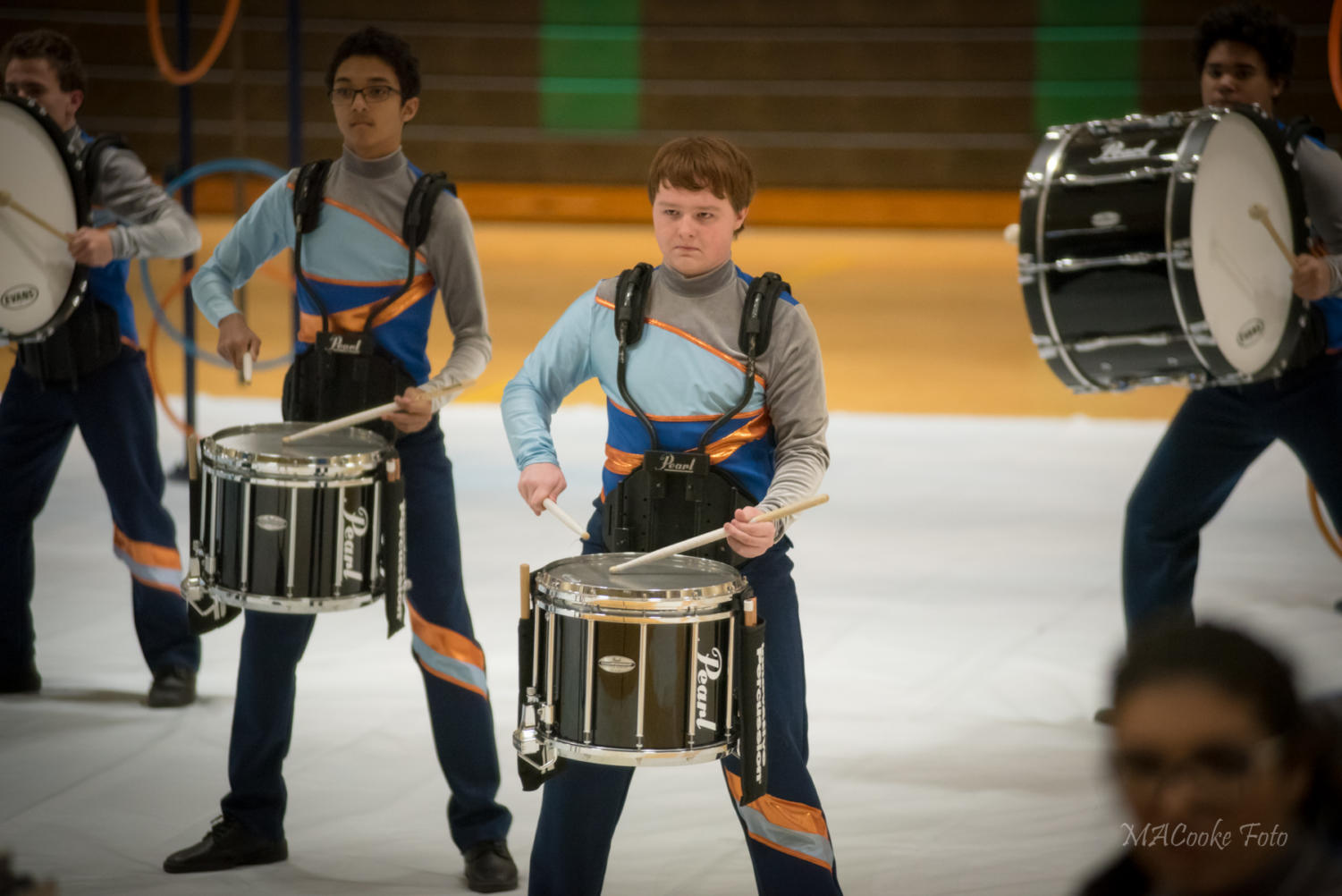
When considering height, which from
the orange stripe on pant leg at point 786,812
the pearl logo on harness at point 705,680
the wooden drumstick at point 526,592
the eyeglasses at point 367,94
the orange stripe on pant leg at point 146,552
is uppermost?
the eyeglasses at point 367,94

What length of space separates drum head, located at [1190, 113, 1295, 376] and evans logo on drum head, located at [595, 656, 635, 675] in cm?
144

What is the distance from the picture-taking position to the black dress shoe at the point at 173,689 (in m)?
3.78

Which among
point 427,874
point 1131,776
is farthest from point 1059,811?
point 1131,776

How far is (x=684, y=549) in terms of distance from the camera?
7.57 feet

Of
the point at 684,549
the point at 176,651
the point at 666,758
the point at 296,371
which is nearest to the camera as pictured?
the point at 666,758

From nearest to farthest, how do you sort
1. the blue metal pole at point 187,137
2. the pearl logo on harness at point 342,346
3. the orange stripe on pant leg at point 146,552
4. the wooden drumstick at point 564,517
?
the wooden drumstick at point 564,517 → the pearl logo on harness at point 342,346 → the orange stripe on pant leg at point 146,552 → the blue metal pole at point 187,137

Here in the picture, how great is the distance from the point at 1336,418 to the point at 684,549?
1705 millimetres

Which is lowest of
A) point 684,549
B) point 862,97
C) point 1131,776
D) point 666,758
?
point 666,758

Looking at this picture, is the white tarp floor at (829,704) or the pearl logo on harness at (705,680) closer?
the pearl logo on harness at (705,680)

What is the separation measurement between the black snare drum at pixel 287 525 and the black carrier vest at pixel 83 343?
1.05 m

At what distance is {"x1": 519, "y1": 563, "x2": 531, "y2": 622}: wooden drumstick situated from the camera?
218 cm

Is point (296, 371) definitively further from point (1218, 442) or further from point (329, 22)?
point (329, 22)

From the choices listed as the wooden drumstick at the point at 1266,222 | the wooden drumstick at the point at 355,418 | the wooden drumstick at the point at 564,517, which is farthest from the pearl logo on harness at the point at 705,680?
the wooden drumstick at the point at 1266,222

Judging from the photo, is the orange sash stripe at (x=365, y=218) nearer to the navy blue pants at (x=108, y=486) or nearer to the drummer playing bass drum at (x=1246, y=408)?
the navy blue pants at (x=108, y=486)
